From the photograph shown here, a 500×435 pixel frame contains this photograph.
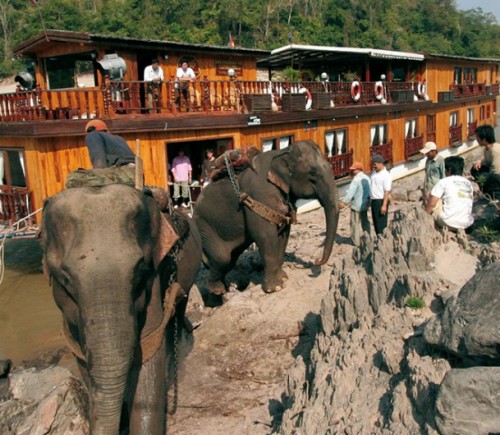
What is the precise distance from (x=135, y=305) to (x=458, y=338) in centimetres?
252

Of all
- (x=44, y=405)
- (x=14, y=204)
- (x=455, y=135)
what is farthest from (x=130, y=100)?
(x=455, y=135)

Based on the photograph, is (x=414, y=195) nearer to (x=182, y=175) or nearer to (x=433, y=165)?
(x=182, y=175)

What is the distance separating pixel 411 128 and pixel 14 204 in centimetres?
1902

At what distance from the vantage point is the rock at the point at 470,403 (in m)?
3.69

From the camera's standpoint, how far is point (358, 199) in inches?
463

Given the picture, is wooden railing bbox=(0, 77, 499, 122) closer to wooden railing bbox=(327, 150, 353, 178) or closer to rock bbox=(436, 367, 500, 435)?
wooden railing bbox=(327, 150, 353, 178)

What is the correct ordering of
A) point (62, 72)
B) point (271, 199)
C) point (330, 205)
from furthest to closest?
1. point (62, 72)
2. point (330, 205)
3. point (271, 199)

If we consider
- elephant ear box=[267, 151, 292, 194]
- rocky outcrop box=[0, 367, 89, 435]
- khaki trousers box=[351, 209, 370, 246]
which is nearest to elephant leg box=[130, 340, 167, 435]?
rocky outcrop box=[0, 367, 89, 435]

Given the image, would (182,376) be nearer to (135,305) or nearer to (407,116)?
(135,305)

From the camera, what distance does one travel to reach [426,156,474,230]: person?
677 centimetres

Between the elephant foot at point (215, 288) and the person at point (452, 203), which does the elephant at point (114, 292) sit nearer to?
the person at point (452, 203)

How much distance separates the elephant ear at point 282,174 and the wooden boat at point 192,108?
138 inches

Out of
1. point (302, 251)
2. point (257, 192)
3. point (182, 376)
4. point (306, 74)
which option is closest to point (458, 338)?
point (182, 376)

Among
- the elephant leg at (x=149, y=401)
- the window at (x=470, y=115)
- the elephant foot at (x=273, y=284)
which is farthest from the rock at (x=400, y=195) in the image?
the window at (x=470, y=115)
